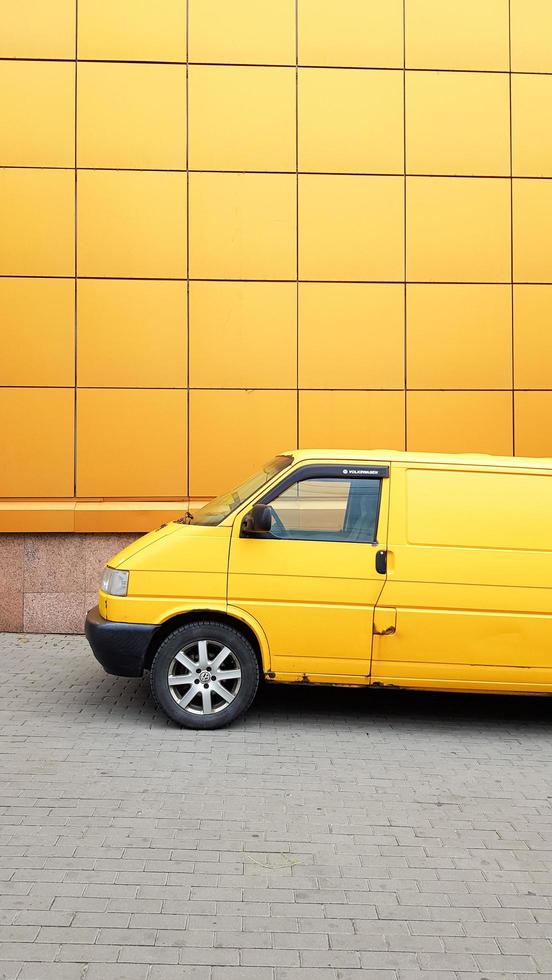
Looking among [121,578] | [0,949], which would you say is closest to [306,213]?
[121,578]

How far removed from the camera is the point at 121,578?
20.5 ft

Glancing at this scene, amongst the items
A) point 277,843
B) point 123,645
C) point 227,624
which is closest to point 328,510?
point 227,624

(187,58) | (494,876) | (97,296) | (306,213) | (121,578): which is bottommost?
(494,876)

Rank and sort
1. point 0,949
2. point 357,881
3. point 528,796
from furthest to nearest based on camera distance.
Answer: point 528,796
point 357,881
point 0,949

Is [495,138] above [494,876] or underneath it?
above

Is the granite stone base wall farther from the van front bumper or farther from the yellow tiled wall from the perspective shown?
the van front bumper

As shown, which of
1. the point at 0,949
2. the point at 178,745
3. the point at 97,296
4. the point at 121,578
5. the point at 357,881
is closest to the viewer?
the point at 0,949

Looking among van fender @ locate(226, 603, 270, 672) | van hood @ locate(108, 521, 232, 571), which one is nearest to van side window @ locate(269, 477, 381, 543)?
van hood @ locate(108, 521, 232, 571)

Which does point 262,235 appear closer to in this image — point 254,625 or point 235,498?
point 235,498

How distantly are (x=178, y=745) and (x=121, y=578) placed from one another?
47.0 inches

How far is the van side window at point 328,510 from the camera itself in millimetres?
6207

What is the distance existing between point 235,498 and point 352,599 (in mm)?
1129

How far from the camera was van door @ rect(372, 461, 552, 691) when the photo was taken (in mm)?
6094

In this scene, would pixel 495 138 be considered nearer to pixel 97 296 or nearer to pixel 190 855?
pixel 97 296
